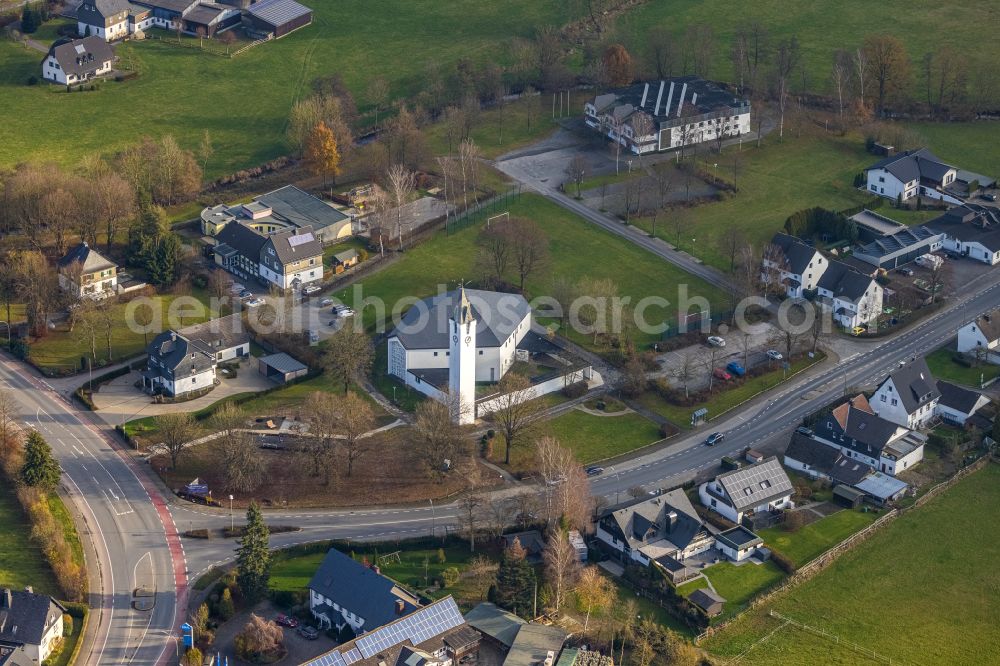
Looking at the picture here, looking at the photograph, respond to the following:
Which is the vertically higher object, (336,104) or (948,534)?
(336,104)

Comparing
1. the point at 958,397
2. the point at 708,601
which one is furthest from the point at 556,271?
the point at 708,601

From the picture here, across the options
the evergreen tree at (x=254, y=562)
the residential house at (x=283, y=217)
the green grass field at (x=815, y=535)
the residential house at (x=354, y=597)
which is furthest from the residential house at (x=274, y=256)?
the green grass field at (x=815, y=535)

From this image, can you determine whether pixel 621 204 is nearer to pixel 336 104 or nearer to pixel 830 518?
pixel 336 104

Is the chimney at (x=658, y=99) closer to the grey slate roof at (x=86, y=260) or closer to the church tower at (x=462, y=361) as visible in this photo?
the church tower at (x=462, y=361)

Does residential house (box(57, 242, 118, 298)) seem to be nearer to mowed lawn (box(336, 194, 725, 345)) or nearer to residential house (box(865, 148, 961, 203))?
mowed lawn (box(336, 194, 725, 345))

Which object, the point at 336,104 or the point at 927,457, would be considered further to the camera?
the point at 336,104

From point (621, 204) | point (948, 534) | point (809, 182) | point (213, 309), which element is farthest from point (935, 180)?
Answer: point (213, 309)
